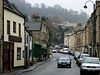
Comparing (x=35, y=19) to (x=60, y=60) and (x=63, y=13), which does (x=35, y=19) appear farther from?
(x=63, y=13)

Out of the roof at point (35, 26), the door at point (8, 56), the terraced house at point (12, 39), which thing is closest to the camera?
the door at point (8, 56)

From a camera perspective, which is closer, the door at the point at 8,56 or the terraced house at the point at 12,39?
the door at the point at 8,56

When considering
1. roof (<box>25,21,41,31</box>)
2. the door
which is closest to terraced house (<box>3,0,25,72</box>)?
the door

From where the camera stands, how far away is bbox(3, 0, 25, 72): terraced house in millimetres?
38969

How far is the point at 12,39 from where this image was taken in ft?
136

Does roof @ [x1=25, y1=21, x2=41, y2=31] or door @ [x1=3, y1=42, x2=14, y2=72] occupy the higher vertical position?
roof @ [x1=25, y1=21, x2=41, y2=31]

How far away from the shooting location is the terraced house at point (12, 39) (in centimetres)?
3897

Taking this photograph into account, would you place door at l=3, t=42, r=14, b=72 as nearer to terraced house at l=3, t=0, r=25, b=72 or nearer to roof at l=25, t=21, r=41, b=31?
terraced house at l=3, t=0, r=25, b=72

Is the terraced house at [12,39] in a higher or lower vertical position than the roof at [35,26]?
lower

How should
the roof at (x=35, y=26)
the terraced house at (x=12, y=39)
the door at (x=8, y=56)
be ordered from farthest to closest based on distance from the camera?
1. the roof at (x=35, y=26)
2. the terraced house at (x=12, y=39)
3. the door at (x=8, y=56)

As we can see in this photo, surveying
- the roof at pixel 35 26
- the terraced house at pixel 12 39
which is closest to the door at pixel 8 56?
the terraced house at pixel 12 39

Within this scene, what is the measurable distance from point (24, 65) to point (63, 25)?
154 meters

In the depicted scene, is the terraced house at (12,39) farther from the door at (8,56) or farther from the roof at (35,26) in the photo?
the roof at (35,26)

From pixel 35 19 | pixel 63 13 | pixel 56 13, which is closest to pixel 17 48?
pixel 35 19
